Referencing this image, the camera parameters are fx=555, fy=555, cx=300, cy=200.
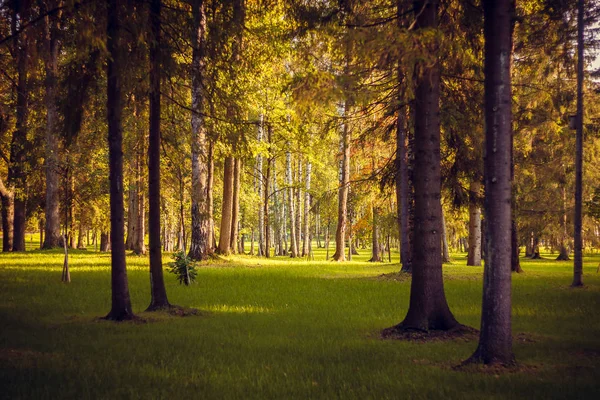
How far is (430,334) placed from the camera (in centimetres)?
1002

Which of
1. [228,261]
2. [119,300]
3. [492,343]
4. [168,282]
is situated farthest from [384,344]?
[228,261]

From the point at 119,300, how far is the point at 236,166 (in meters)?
22.9

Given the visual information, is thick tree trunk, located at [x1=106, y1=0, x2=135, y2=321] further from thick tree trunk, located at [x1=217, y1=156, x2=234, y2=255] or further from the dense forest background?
thick tree trunk, located at [x1=217, y1=156, x2=234, y2=255]

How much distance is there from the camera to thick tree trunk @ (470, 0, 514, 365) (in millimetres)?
7336

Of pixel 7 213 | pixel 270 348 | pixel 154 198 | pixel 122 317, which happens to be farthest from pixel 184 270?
pixel 7 213

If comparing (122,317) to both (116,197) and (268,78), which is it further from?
(268,78)

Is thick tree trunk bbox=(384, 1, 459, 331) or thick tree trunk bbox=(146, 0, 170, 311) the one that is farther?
thick tree trunk bbox=(146, 0, 170, 311)

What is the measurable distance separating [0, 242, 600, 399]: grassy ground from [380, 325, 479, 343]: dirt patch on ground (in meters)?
0.28

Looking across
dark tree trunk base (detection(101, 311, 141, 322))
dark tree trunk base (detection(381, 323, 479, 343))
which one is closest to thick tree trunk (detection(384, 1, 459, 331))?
dark tree trunk base (detection(381, 323, 479, 343))

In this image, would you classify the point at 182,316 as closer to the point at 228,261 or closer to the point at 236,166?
the point at 228,261

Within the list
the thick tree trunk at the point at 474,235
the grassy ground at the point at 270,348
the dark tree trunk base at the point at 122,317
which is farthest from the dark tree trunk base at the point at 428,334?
the thick tree trunk at the point at 474,235

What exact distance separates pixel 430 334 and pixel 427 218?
2099 mm

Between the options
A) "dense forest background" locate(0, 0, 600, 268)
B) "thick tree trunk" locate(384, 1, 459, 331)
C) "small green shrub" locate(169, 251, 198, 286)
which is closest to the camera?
"dense forest background" locate(0, 0, 600, 268)

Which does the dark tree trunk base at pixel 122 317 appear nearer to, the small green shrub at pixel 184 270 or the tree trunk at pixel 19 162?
the small green shrub at pixel 184 270
